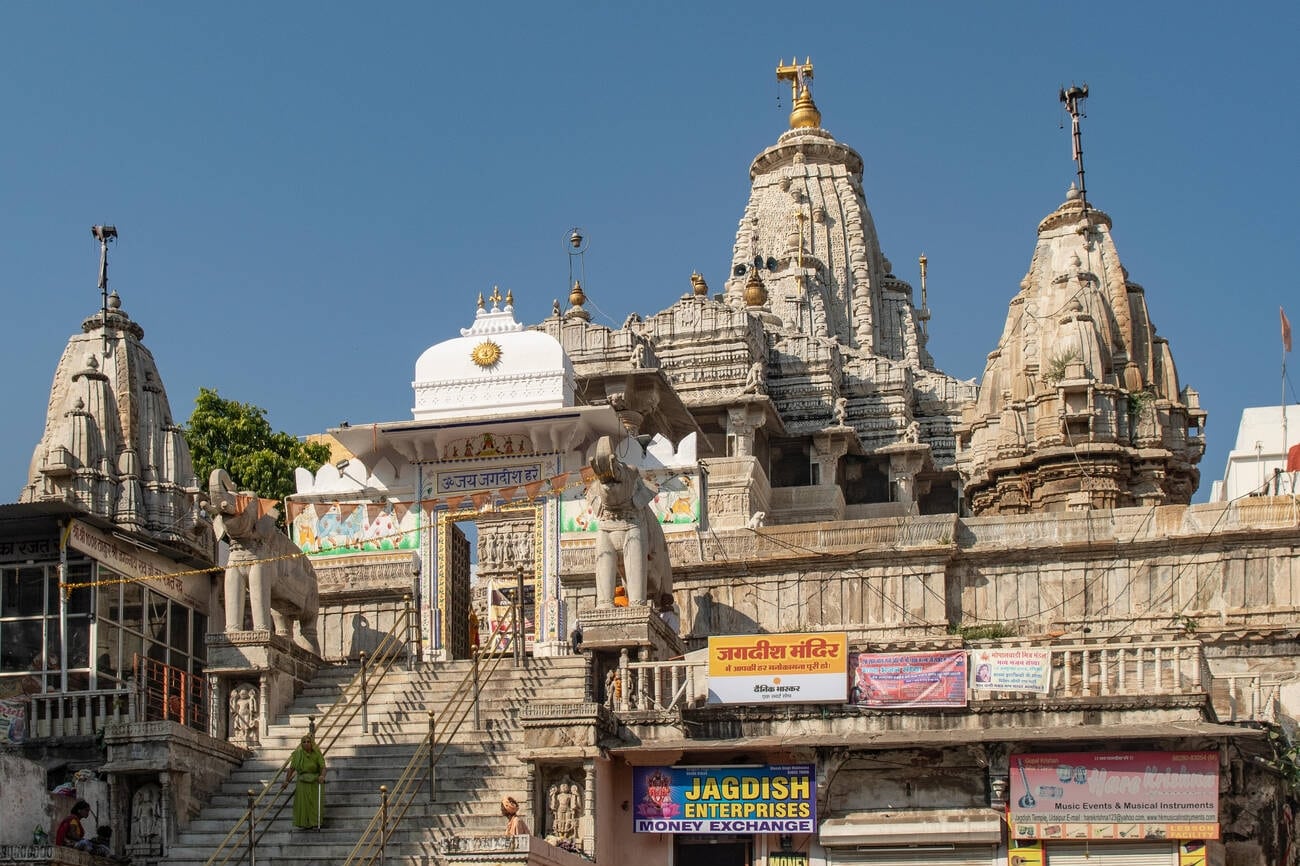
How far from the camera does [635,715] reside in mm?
26750

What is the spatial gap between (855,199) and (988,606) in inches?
1651

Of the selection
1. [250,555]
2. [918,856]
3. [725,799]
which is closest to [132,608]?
[250,555]

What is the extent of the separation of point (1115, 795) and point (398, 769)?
941 cm

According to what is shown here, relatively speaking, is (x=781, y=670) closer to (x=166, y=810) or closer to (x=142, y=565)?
(x=166, y=810)

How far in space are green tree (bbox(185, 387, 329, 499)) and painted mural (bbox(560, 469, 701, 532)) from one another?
34.6 feet

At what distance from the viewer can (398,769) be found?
27125mm

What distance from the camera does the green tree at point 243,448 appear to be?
45594 mm

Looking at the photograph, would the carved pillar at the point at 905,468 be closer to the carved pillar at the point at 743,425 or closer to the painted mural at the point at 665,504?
the carved pillar at the point at 743,425

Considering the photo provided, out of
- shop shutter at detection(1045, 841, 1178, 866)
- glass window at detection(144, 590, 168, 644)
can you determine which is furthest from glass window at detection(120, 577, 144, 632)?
shop shutter at detection(1045, 841, 1178, 866)

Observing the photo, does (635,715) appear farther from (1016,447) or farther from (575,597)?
(1016,447)

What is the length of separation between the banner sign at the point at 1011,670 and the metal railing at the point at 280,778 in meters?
8.57

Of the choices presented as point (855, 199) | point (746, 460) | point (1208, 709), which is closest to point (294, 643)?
point (1208, 709)

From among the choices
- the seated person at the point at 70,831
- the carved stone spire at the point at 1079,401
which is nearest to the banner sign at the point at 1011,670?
the seated person at the point at 70,831

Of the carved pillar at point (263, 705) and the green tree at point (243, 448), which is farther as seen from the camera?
the green tree at point (243, 448)
